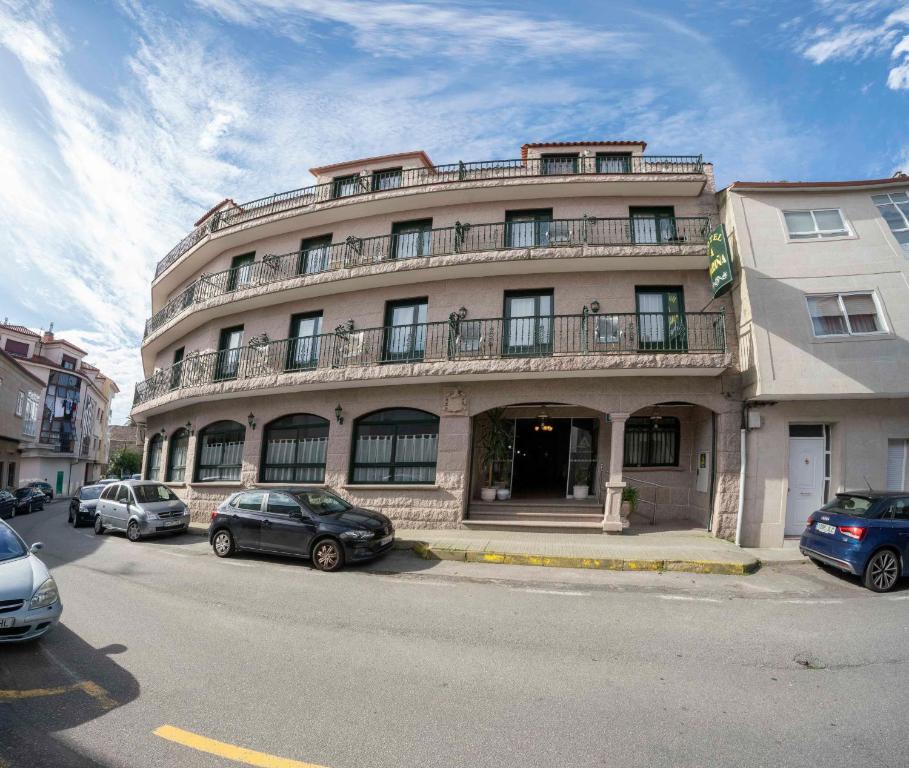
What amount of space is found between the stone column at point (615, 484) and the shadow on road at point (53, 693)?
31.4 feet

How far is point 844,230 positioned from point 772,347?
13.0ft

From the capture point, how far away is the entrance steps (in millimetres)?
11469

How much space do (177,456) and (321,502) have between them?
11.5 m

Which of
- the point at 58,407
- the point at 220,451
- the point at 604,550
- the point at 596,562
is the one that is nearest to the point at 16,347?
the point at 58,407

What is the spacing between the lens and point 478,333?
12.9 meters

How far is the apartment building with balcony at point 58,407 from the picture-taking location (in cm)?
4322

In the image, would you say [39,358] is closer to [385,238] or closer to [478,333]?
[385,238]

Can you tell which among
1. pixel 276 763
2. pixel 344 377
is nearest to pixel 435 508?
pixel 344 377

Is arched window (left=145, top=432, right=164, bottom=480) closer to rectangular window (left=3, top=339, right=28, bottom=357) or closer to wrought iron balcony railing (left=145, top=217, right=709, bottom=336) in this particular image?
wrought iron balcony railing (left=145, top=217, right=709, bottom=336)

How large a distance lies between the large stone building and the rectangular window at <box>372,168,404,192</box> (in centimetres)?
2387

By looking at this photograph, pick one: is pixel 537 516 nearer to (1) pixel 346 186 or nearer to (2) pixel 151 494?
(2) pixel 151 494

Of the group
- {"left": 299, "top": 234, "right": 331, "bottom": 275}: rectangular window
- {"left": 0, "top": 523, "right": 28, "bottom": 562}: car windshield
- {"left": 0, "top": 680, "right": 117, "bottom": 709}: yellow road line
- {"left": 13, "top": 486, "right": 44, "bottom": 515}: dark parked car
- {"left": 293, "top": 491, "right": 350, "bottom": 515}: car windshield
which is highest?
{"left": 299, "top": 234, "right": 331, "bottom": 275}: rectangular window

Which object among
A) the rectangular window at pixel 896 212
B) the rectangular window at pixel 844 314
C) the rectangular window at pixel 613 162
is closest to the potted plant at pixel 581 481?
the rectangular window at pixel 844 314

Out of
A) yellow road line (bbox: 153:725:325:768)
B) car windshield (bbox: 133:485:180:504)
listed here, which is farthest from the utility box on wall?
car windshield (bbox: 133:485:180:504)
